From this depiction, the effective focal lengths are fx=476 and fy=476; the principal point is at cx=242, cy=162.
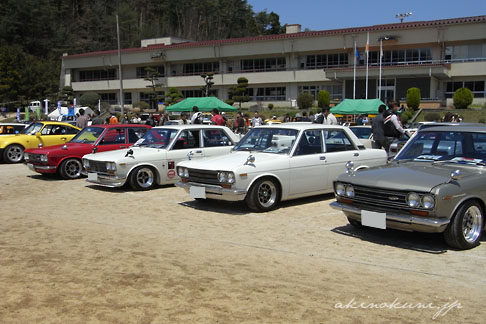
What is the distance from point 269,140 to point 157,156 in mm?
2956

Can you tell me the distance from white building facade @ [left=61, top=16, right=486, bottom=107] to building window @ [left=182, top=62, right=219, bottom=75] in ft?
0.42

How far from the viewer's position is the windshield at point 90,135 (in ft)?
43.2

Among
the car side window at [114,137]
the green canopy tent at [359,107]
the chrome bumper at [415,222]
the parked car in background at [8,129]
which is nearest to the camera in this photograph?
the chrome bumper at [415,222]

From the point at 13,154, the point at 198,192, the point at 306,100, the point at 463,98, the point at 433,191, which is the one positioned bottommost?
the point at 198,192

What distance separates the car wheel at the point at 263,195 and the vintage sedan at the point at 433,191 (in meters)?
1.76

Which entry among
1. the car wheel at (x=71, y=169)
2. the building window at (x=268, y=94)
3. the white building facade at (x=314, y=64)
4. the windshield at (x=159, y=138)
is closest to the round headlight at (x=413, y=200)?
the windshield at (x=159, y=138)

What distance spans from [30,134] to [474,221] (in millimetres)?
15447

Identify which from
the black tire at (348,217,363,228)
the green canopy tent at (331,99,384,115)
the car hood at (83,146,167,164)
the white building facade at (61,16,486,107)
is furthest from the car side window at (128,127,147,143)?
the white building facade at (61,16,486,107)

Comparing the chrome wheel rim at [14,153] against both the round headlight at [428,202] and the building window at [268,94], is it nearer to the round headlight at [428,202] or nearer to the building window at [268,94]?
the round headlight at [428,202]

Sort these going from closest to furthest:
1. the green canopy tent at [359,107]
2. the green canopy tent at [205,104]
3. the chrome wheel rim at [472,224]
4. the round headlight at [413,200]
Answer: the round headlight at [413,200] < the chrome wheel rim at [472,224] < the green canopy tent at [359,107] < the green canopy tent at [205,104]

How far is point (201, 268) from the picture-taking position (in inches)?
208

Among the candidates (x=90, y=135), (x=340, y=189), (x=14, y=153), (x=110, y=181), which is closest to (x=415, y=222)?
(x=340, y=189)

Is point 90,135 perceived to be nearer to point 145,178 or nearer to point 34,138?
point 145,178

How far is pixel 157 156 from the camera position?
10.9 metres
